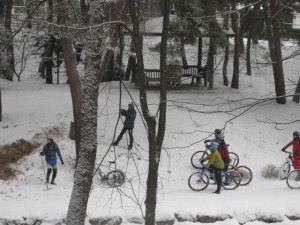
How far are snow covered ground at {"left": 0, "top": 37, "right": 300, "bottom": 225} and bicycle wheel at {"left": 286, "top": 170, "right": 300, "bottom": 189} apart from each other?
9.5 inches

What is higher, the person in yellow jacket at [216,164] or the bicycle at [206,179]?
the person in yellow jacket at [216,164]

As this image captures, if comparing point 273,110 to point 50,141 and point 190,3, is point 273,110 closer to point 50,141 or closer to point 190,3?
point 190,3

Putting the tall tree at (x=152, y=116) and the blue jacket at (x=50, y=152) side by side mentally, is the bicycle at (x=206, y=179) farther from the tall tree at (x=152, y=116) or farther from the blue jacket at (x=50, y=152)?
the tall tree at (x=152, y=116)

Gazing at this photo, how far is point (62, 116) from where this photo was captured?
18.8 metres

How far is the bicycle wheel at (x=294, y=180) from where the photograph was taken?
50.0ft

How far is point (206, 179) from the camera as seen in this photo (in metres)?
14.7

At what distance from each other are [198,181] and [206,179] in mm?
256

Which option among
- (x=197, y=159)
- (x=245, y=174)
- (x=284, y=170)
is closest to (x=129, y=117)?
(x=197, y=159)

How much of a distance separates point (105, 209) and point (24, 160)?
4.40 metres

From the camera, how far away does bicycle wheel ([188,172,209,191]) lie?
14648 millimetres

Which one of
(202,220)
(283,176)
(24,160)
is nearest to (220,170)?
(202,220)

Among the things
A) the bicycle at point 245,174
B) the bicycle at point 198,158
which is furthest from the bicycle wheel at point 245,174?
the bicycle at point 198,158

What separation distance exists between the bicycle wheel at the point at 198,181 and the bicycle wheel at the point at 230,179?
0.68 m

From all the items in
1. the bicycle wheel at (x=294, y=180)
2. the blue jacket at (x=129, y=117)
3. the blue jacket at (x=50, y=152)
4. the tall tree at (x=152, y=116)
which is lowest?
the bicycle wheel at (x=294, y=180)
